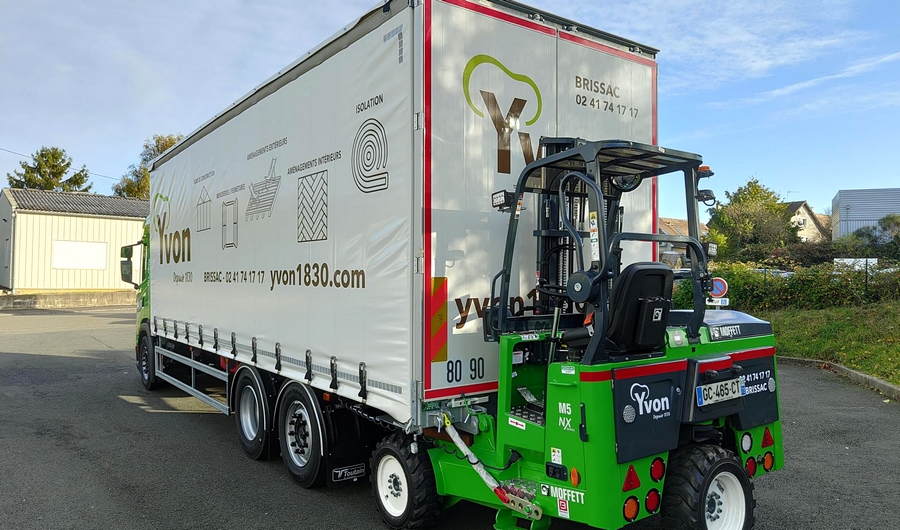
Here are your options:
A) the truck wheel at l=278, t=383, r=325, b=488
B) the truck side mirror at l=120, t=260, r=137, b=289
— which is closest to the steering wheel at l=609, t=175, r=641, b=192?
the truck wheel at l=278, t=383, r=325, b=488

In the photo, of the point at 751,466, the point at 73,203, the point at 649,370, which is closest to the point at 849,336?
the point at 751,466

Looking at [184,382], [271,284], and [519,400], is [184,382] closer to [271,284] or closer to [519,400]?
[271,284]

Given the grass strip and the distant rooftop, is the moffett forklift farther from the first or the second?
the distant rooftop

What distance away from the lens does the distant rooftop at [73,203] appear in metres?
34.8

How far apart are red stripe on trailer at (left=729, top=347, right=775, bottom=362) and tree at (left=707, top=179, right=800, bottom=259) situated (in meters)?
29.8

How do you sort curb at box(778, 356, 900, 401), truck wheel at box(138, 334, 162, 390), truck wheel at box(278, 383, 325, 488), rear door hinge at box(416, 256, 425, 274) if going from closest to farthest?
rear door hinge at box(416, 256, 425, 274)
truck wheel at box(278, 383, 325, 488)
curb at box(778, 356, 900, 401)
truck wheel at box(138, 334, 162, 390)

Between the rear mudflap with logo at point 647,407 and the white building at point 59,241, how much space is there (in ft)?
124

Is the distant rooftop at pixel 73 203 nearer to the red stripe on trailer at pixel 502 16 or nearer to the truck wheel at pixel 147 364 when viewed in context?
the truck wheel at pixel 147 364

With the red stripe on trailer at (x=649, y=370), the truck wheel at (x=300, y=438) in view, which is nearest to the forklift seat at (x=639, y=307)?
the red stripe on trailer at (x=649, y=370)

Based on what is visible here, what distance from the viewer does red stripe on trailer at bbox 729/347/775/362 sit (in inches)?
169

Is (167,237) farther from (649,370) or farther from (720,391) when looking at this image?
(720,391)

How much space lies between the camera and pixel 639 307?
3814 mm

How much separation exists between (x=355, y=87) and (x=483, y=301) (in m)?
1.97

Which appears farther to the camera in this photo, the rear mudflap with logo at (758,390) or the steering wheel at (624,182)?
the steering wheel at (624,182)
